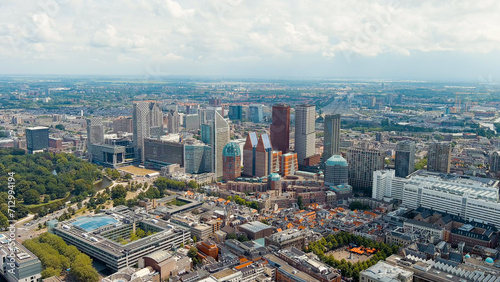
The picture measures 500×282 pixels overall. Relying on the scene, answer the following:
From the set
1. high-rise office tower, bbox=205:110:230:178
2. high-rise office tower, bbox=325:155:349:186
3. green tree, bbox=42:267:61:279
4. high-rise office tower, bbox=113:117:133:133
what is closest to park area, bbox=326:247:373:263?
high-rise office tower, bbox=325:155:349:186

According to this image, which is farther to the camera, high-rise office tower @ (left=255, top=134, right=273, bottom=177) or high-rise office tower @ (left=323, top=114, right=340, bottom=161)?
high-rise office tower @ (left=323, top=114, right=340, bottom=161)

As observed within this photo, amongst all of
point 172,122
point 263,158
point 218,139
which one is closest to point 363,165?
point 263,158

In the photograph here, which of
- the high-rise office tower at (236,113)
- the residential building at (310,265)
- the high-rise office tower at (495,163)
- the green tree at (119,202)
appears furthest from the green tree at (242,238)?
the high-rise office tower at (236,113)

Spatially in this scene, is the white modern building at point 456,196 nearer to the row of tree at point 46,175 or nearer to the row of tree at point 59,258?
the row of tree at point 59,258

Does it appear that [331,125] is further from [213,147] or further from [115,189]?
[115,189]

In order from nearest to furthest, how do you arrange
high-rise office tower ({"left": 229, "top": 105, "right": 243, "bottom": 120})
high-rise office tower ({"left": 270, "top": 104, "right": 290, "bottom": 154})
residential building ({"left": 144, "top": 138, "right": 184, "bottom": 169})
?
residential building ({"left": 144, "top": 138, "right": 184, "bottom": 169}), high-rise office tower ({"left": 270, "top": 104, "right": 290, "bottom": 154}), high-rise office tower ({"left": 229, "top": 105, "right": 243, "bottom": 120})

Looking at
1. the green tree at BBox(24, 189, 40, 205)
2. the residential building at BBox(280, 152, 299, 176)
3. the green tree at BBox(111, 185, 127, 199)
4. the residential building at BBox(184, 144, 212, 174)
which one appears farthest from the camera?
the residential building at BBox(184, 144, 212, 174)

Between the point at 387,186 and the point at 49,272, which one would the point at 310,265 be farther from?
the point at 387,186

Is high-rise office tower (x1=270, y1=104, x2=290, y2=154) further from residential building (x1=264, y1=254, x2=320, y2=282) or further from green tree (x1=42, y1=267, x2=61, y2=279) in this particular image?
green tree (x1=42, y1=267, x2=61, y2=279)
